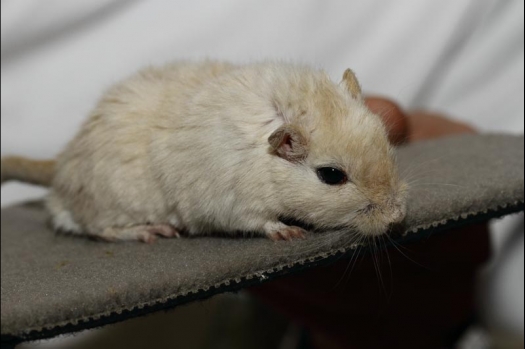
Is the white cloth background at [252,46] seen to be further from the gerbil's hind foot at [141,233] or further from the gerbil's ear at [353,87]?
the gerbil's ear at [353,87]

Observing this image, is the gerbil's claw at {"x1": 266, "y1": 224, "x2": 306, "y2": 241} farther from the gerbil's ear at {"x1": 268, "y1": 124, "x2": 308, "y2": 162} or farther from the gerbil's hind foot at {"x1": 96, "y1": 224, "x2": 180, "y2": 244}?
the gerbil's hind foot at {"x1": 96, "y1": 224, "x2": 180, "y2": 244}

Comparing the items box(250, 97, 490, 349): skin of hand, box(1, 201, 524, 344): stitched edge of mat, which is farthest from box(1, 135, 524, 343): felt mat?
box(250, 97, 490, 349): skin of hand

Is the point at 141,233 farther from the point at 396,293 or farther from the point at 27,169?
the point at 396,293

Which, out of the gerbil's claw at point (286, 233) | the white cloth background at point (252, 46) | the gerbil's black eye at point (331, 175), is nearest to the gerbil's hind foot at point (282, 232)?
the gerbil's claw at point (286, 233)

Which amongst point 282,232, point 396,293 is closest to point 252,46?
point 396,293

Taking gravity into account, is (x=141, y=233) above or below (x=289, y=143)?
below

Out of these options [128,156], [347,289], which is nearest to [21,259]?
[128,156]
